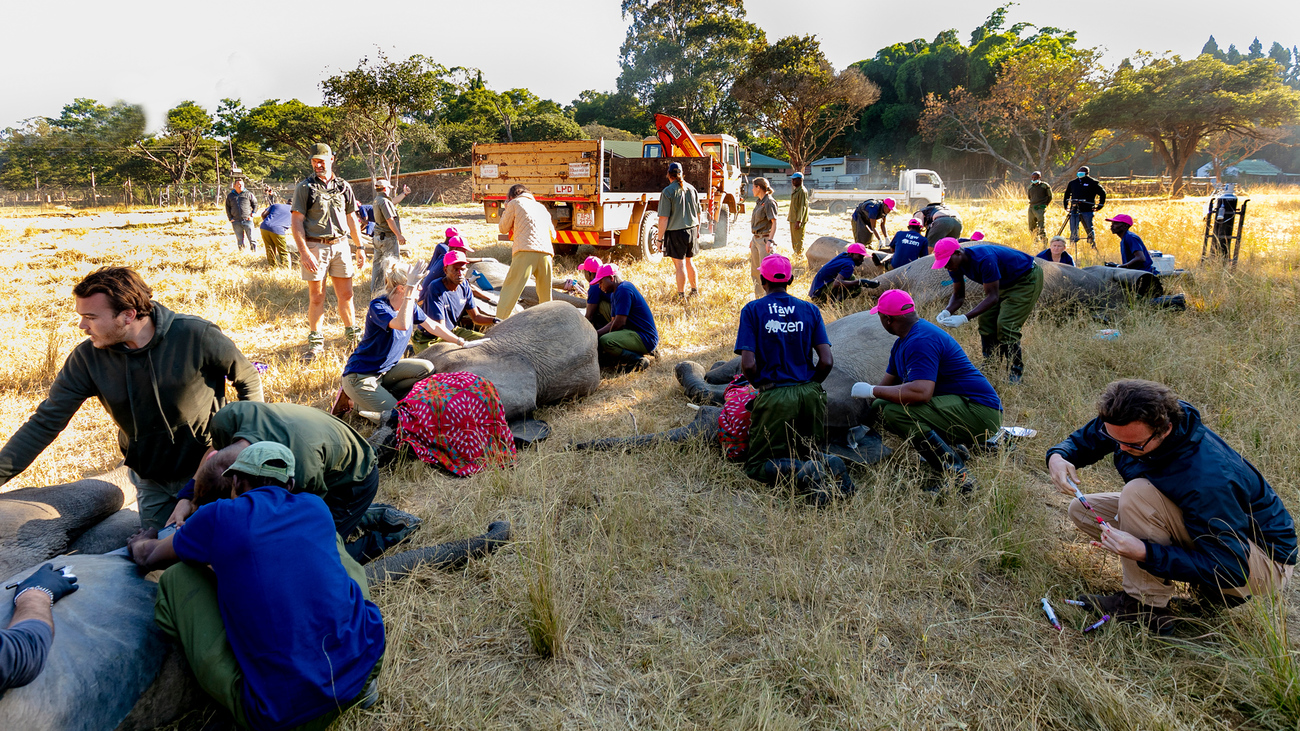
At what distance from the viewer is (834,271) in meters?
7.39

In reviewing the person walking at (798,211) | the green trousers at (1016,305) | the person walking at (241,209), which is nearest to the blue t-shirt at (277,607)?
the green trousers at (1016,305)

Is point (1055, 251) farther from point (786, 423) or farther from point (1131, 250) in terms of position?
point (786, 423)

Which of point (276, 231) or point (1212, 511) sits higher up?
point (276, 231)

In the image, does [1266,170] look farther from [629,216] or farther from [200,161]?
[200,161]

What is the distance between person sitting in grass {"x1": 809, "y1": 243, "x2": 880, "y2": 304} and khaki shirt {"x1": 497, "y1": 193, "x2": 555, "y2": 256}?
2.85 meters

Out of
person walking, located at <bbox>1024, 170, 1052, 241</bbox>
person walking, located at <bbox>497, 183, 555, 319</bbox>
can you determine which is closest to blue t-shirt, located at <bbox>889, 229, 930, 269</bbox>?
person walking, located at <bbox>497, 183, 555, 319</bbox>

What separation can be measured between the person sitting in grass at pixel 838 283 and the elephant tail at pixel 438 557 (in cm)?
507

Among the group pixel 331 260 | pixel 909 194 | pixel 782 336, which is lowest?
pixel 782 336

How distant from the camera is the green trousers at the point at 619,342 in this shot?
19.1ft

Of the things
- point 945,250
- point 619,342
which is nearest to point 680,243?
point 619,342

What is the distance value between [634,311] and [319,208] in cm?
280

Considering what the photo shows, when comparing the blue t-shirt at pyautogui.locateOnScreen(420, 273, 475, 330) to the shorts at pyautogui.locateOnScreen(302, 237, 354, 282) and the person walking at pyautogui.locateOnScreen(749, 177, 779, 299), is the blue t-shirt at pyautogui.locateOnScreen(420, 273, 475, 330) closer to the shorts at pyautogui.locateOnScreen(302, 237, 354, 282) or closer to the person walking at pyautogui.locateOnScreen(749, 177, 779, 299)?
the shorts at pyautogui.locateOnScreen(302, 237, 354, 282)

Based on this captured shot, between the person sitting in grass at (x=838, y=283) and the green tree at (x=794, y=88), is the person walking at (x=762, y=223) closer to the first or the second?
the person sitting in grass at (x=838, y=283)

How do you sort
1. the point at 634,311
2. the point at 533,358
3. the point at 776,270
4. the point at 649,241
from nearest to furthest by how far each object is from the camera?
the point at 776,270 → the point at 533,358 → the point at 634,311 → the point at 649,241
